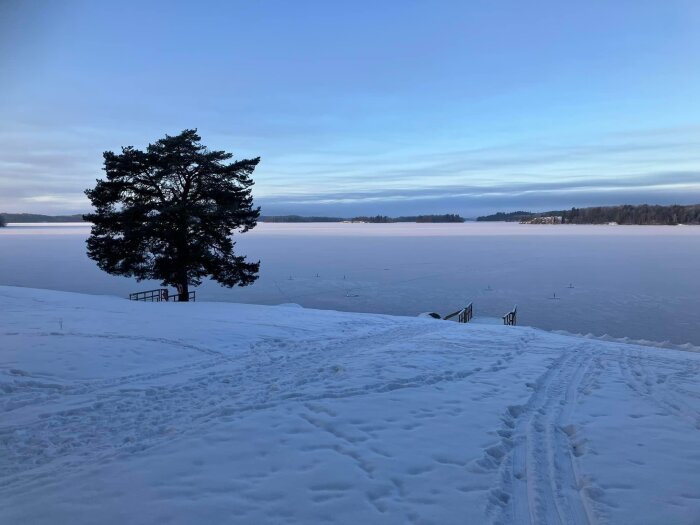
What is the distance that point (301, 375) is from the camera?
27.9ft

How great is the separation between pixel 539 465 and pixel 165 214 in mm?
20666

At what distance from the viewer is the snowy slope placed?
169 inches

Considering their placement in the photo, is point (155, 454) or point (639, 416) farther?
point (639, 416)

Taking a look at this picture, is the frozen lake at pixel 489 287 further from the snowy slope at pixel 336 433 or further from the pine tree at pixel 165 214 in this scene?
the snowy slope at pixel 336 433

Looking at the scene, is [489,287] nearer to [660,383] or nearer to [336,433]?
[660,383]

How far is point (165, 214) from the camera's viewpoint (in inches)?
866

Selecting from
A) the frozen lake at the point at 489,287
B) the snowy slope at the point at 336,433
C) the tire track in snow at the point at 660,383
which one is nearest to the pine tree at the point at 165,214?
the frozen lake at the point at 489,287

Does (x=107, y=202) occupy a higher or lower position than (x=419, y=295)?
higher

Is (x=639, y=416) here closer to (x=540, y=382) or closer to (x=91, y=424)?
(x=540, y=382)

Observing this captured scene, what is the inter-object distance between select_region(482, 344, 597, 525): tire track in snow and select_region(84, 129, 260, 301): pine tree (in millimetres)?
18619

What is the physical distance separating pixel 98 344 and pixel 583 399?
32.3ft

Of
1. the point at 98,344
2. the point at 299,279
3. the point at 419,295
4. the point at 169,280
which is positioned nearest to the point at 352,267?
the point at 299,279

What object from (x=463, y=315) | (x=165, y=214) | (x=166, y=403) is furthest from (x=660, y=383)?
(x=165, y=214)

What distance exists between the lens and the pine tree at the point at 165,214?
22.2 metres
